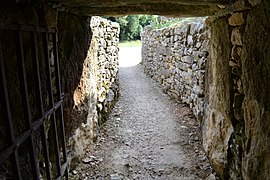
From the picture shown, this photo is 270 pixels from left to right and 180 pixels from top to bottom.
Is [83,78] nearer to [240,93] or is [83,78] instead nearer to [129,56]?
[240,93]

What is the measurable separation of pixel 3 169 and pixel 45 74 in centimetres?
78

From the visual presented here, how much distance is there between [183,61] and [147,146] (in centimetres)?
198

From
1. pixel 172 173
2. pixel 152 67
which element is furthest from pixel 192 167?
pixel 152 67

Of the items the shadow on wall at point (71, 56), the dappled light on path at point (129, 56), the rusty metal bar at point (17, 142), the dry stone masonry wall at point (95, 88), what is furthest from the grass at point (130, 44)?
the rusty metal bar at point (17, 142)

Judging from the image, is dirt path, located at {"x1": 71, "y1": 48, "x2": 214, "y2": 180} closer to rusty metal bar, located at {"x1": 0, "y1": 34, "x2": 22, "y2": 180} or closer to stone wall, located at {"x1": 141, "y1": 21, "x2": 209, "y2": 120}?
stone wall, located at {"x1": 141, "y1": 21, "x2": 209, "y2": 120}

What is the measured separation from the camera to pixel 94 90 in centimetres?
394

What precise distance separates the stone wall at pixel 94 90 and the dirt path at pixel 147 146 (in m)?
0.23

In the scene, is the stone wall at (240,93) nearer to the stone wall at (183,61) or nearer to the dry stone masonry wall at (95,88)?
the stone wall at (183,61)

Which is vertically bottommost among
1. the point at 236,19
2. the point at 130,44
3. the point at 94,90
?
the point at 130,44

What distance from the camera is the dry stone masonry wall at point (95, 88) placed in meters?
3.25

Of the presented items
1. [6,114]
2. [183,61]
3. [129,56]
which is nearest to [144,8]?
[6,114]

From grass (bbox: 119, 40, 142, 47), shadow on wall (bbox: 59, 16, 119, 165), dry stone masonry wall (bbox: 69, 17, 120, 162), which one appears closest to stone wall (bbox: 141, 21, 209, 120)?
dry stone masonry wall (bbox: 69, 17, 120, 162)

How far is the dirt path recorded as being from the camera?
311cm

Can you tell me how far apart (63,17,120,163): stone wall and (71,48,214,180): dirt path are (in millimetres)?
227
